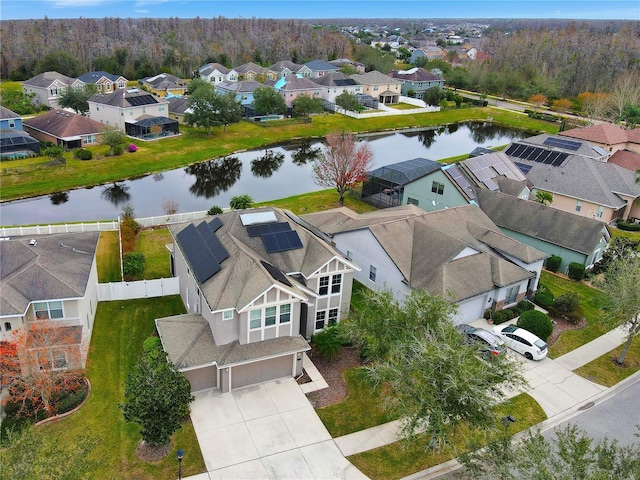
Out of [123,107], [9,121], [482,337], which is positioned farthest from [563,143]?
[9,121]

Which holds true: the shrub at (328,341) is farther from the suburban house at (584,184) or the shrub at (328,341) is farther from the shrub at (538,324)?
the suburban house at (584,184)

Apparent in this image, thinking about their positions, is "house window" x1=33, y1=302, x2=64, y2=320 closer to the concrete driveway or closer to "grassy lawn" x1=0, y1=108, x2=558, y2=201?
the concrete driveway

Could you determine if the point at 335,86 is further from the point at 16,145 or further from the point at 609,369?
the point at 609,369

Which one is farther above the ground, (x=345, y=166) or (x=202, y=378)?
(x=345, y=166)

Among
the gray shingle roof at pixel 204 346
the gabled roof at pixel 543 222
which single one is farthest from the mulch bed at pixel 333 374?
the gabled roof at pixel 543 222

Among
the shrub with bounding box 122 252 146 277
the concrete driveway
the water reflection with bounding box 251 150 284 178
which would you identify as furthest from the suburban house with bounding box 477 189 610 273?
the water reflection with bounding box 251 150 284 178

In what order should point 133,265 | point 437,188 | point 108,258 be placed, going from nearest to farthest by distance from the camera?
point 133,265
point 108,258
point 437,188

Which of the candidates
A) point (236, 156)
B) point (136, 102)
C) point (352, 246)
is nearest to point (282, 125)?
point (236, 156)
